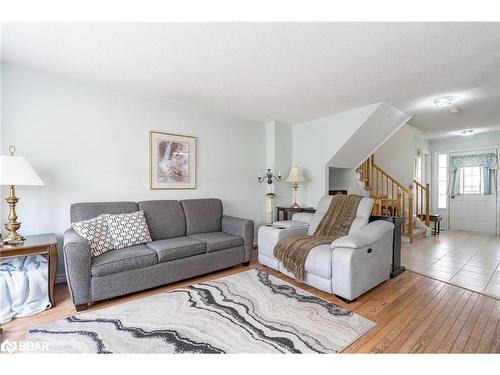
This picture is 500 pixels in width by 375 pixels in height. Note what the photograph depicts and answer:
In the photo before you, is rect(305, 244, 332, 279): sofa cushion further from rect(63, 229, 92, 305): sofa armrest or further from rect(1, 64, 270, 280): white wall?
rect(63, 229, 92, 305): sofa armrest

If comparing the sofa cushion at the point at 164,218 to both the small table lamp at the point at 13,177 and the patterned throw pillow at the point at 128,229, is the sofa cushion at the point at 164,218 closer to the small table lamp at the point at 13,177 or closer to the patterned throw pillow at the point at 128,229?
the patterned throw pillow at the point at 128,229

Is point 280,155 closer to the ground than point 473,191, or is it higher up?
higher up

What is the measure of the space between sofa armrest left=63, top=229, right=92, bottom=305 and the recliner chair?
1.84 meters

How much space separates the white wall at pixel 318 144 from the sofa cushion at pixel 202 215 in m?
1.72

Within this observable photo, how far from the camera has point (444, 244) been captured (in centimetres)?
419

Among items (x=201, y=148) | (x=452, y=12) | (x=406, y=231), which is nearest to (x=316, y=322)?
(x=452, y=12)

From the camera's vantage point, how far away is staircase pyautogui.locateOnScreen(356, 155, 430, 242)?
14.3ft

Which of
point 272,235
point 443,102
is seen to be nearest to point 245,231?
point 272,235

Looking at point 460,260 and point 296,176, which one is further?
point 296,176

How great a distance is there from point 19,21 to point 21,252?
1.69 meters

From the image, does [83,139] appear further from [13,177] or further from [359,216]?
[359,216]

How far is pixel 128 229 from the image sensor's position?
2.42 metres

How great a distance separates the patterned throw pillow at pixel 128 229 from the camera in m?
2.34

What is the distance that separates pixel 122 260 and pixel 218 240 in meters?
1.01
